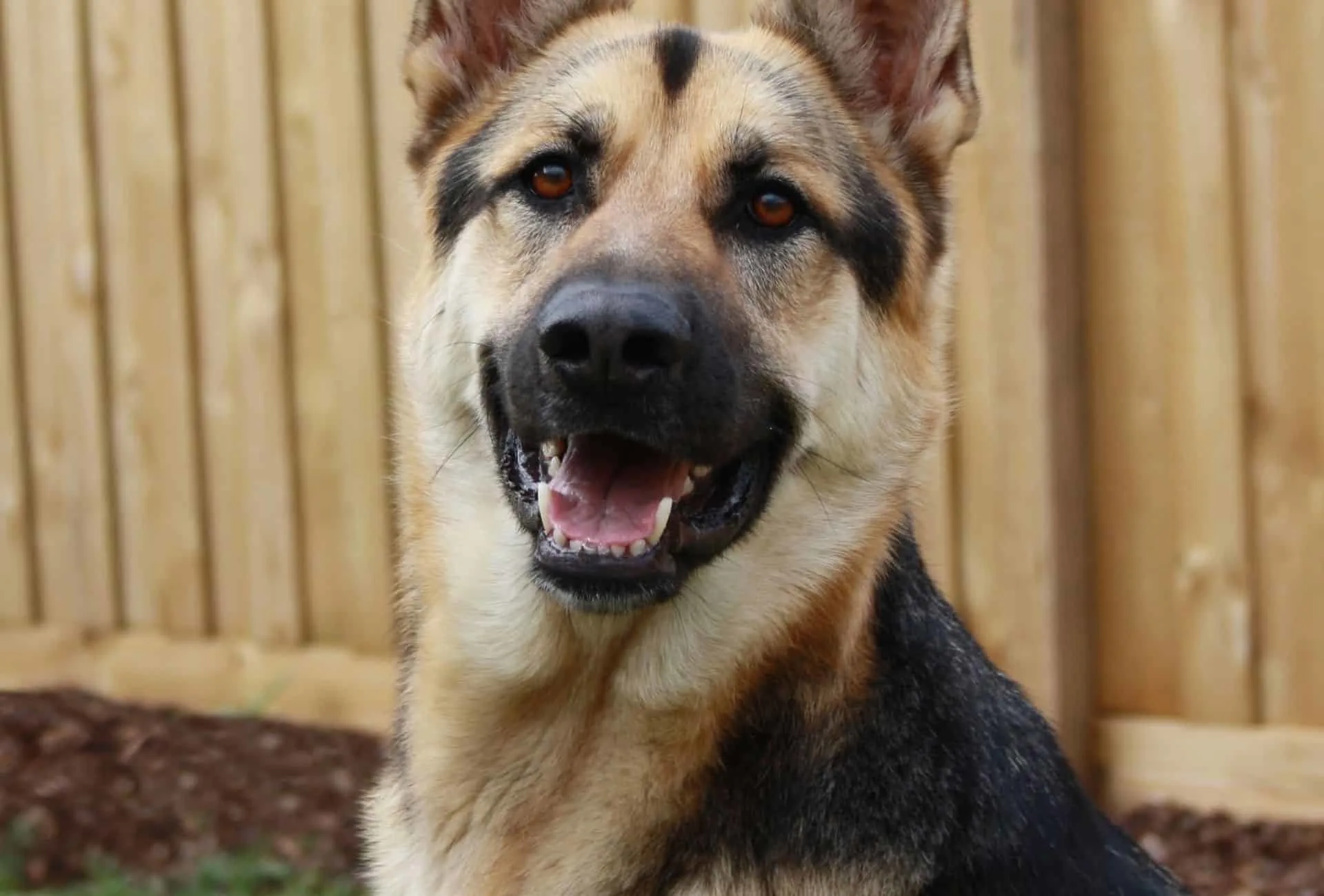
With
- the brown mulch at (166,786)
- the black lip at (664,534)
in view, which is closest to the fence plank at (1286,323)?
the black lip at (664,534)

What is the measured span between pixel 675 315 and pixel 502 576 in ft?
2.20

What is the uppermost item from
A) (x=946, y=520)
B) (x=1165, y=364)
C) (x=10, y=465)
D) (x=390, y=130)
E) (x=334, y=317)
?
(x=390, y=130)

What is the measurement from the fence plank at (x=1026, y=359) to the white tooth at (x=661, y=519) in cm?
220

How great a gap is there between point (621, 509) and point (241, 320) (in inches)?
137

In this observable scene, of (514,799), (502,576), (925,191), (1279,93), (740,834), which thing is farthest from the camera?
(1279,93)

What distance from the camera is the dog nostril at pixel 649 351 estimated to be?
2.67m

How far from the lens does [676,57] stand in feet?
10.8

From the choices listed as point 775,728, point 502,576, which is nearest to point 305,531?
point 502,576

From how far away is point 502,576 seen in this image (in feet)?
10.1

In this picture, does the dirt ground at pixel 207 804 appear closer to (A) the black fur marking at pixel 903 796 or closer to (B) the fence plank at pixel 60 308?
(B) the fence plank at pixel 60 308

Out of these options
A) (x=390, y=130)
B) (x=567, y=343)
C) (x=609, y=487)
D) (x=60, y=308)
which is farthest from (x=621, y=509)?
(x=60, y=308)

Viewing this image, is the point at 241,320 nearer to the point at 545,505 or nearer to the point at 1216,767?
the point at 545,505

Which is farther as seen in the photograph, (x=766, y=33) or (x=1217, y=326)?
(x=1217, y=326)

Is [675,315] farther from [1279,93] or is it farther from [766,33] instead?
[1279,93]
